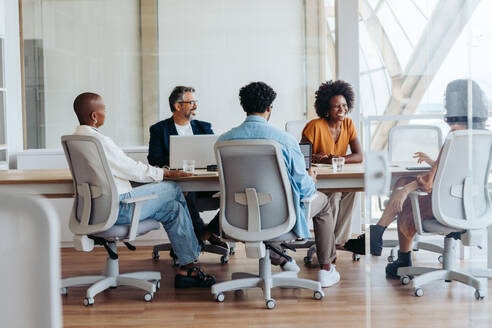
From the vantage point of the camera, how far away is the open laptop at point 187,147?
3934 mm

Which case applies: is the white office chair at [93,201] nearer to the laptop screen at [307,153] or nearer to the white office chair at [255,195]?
the white office chair at [255,195]

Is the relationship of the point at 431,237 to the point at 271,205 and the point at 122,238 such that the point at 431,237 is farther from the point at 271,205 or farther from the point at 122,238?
the point at 122,238

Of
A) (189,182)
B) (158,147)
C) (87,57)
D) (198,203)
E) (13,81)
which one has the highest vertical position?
(87,57)

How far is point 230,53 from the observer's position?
586 centimetres

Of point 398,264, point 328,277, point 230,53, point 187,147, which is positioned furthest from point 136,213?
point 230,53

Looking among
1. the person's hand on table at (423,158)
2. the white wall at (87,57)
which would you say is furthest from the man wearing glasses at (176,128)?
the person's hand on table at (423,158)

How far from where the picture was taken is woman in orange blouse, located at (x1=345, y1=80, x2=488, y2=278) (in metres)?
1.30

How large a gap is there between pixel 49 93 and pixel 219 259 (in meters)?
2.50

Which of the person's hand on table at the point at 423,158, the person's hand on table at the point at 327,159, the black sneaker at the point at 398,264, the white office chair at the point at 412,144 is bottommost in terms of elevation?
the black sneaker at the point at 398,264

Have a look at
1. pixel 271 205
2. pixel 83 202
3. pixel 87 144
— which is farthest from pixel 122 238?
pixel 271 205

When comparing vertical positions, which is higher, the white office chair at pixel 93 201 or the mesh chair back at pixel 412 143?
the mesh chair back at pixel 412 143

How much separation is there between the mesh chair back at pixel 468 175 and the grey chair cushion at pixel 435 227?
15 mm

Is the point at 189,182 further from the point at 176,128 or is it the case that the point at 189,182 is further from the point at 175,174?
the point at 176,128

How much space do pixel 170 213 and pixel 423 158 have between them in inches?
101
